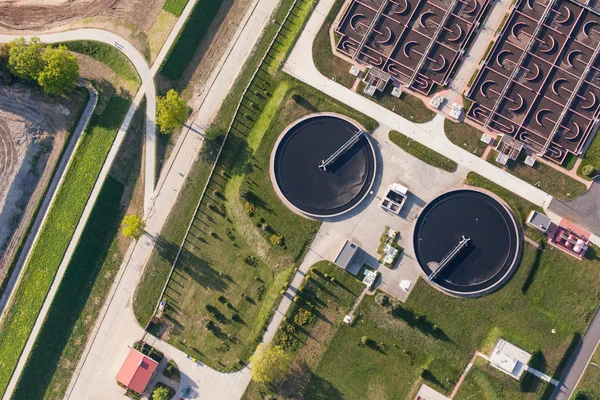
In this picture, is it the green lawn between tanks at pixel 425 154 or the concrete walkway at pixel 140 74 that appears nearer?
the green lawn between tanks at pixel 425 154

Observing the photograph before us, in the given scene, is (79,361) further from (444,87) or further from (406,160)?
(444,87)

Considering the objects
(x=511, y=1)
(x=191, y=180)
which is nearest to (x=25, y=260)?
(x=191, y=180)

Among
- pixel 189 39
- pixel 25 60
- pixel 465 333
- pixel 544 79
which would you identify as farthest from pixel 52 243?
pixel 544 79

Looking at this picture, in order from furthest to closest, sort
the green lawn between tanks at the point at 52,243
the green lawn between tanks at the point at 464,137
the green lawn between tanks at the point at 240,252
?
1. the green lawn between tanks at the point at 52,243
2. the green lawn between tanks at the point at 240,252
3. the green lawn between tanks at the point at 464,137

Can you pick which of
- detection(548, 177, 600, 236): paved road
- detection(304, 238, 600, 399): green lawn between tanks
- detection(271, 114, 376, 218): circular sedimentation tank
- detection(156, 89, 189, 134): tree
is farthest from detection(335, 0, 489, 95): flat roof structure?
detection(304, 238, 600, 399): green lawn between tanks

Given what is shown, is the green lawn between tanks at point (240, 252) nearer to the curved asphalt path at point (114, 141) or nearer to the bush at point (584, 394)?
the curved asphalt path at point (114, 141)

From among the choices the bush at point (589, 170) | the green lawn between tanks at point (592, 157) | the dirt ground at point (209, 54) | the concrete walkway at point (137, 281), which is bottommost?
the concrete walkway at point (137, 281)

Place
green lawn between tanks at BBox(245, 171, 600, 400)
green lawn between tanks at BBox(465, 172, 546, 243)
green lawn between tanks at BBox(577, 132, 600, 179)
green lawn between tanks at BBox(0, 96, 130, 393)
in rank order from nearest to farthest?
1. green lawn between tanks at BBox(245, 171, 600, 400)
2. green lawn between tanks at BBox(465, 172, 546, 243)
3. green lawn between tanks at BBox(577, 132, 600, 179)
4. green lawn between tanks at BBox(0, 96, 130, 393)

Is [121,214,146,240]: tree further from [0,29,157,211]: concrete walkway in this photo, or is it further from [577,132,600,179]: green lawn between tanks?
[577,132,600,179]: green lawn between tanks

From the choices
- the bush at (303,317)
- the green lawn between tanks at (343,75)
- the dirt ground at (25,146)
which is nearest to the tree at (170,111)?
the dirt ground at (25,146)
